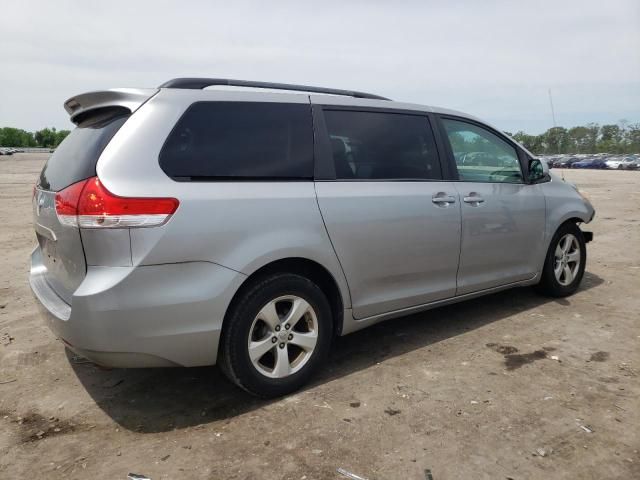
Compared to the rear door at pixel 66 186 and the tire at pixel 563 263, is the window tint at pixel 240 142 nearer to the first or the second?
the rear door at pixel 66 186

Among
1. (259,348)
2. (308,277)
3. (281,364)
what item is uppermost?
(308,277)

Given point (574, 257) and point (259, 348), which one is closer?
point (259, 348)

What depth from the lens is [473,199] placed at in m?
4.03

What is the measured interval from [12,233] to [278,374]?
808 centimetres

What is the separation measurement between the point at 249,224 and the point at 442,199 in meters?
1.63

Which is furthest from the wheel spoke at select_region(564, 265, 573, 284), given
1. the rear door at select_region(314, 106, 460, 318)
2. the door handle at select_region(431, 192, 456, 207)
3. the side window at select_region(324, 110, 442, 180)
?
the side window at select_region(324, 110, 442, 180)

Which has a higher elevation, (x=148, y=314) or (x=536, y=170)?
(x=536, y=170)

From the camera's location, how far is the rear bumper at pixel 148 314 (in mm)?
2557

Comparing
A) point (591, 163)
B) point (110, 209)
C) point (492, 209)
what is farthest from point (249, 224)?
point (591, 163)

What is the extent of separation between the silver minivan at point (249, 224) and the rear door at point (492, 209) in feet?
0.08

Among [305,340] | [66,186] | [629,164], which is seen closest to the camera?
[66,186]

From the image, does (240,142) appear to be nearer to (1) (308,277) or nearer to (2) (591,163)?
(1) (308,277)

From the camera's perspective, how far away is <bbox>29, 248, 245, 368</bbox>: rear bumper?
2557 mm

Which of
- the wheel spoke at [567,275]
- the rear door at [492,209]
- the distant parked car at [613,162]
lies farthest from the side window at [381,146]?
the distant parked car at [613,162]
